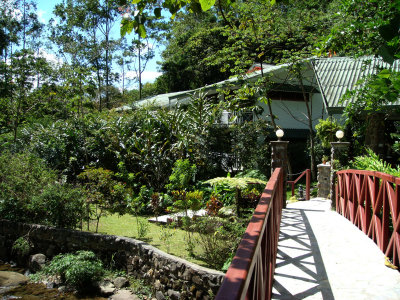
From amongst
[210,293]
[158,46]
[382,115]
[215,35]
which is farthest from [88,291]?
[158,46]

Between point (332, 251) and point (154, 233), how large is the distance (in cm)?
527

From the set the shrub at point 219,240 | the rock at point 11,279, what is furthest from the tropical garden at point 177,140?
the rock at point 11,279

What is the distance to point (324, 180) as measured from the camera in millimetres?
13117

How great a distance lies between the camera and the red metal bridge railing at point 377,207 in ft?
15.1

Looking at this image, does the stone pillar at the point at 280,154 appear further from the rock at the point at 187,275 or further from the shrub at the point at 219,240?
the rock at the point at 187,275

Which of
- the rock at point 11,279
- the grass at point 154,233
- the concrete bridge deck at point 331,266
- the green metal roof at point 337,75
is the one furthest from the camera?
the green metal roof at point 337,75

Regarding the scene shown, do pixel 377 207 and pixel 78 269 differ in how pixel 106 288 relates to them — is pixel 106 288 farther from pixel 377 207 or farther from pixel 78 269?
pixel 377 207

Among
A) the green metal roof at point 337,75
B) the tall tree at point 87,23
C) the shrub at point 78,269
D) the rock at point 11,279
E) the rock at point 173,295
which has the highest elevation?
the tall tree at point 87,23

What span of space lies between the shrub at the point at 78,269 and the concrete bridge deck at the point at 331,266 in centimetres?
433

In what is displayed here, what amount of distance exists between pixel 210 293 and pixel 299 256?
1901mm

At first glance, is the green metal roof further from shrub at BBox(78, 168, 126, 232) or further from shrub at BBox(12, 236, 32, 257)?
shrub at BBox(12, 236, 32, 257)

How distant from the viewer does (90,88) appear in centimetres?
1508

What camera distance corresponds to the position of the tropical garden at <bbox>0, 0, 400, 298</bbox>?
21.2 ft

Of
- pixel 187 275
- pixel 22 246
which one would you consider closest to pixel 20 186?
pixel 22 246
